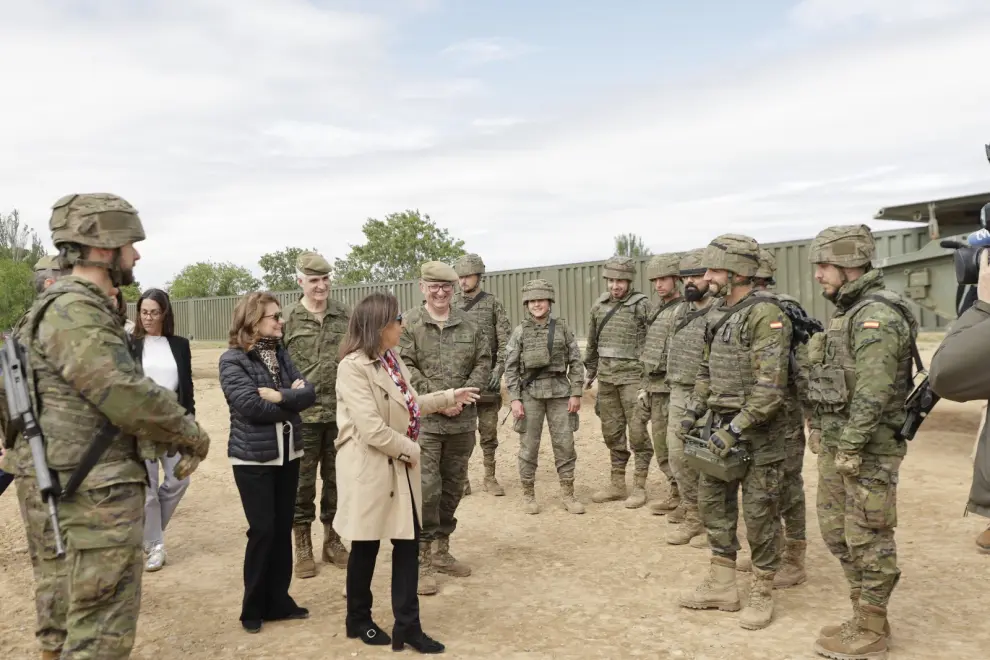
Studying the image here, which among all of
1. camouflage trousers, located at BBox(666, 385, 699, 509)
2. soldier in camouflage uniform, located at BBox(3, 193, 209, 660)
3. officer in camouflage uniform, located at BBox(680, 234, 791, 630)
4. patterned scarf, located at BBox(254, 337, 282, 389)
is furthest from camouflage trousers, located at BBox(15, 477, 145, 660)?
camouflage trousers, located at BBox(666, 385, 699, 509)

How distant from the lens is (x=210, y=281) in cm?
5997

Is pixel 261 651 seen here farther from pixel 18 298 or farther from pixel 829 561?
pixel 18 298

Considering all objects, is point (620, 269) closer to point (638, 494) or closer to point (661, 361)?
point (661, 361)

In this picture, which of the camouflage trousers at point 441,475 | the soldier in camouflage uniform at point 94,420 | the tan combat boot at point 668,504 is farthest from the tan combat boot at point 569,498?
the soldier in camouflage uniform at point 94,420

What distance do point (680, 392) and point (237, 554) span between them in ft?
12.9

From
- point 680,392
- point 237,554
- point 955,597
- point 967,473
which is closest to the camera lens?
point 955,597

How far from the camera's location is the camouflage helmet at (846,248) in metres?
4.41

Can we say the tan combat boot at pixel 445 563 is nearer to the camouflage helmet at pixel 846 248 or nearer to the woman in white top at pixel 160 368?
the woman in white top at pixel 160 368

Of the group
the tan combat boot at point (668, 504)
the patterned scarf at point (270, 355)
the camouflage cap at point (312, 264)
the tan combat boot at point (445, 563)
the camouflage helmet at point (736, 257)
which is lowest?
the tan combat boot at point (668, 504)

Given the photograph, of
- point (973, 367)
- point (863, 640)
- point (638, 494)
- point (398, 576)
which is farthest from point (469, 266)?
point (973, 367)

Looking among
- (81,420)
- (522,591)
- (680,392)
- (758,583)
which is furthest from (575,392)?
(81,420)

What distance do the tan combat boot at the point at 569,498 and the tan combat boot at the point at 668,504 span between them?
2.22 ft

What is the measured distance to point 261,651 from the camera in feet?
14.1

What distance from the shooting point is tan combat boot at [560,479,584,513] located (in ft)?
24.2
